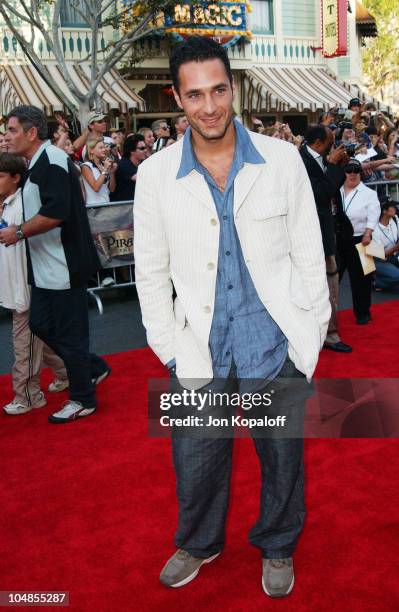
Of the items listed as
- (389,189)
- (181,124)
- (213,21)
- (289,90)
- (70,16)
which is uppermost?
(70,16)

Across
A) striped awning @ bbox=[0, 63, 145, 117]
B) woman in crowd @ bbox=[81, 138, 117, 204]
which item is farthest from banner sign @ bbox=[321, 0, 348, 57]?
woman in crowd @ bbox=[81, 138, 117, 204]

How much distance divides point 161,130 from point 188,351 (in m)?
8.37

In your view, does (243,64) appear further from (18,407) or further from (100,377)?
(18,407)

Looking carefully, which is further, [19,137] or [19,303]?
[19,303]

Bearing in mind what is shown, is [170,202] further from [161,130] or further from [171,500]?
[161,130]

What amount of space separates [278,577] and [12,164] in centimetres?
337

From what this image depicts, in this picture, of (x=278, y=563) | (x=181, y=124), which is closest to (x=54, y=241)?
(x=278, y=563)

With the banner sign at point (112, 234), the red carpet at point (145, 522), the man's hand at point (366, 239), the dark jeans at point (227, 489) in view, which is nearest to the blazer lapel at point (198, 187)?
the dark jeans at point (227, 489)

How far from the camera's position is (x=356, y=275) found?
692cm

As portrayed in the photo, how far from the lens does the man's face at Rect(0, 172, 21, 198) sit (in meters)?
4.90

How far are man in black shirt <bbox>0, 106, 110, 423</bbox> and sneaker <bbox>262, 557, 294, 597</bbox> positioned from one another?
2.30m

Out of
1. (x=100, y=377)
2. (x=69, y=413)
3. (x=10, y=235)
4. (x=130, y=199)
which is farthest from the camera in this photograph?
(x=130, y=199)

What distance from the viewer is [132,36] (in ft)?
56.4
